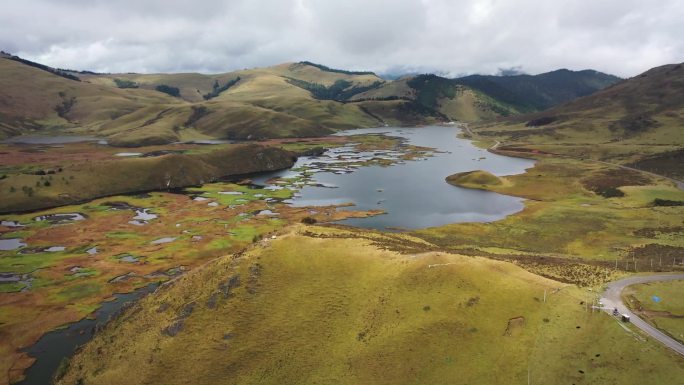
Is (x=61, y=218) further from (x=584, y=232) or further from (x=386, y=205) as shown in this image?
(x=584, y=232)

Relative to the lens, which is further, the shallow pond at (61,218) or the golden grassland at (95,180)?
the golden grassland at (95,180)

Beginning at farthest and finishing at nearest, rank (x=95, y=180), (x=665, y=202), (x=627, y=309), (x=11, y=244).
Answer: (x=95, y=180)
(x=665, y=202)
(x=11, y=244)
(x=627, y=309)

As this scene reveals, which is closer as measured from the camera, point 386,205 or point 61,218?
point 61,218

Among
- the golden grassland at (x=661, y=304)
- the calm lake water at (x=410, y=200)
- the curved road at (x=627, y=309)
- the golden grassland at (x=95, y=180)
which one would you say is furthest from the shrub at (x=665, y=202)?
the golden grassland at (x=95, y=180)

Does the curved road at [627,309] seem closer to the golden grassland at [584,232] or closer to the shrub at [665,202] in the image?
the golden grassland at [584,232]

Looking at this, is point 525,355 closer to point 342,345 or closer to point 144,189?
point 342,345

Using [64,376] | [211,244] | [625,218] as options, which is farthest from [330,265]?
[625,218]

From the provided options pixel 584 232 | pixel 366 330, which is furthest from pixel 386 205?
pixel 366 330
